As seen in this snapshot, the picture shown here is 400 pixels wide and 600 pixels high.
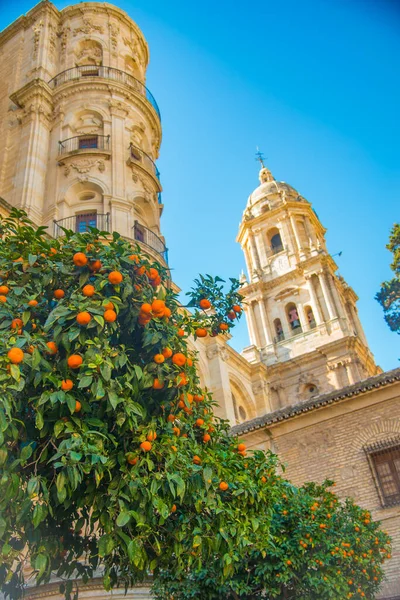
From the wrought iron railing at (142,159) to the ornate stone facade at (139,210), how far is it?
0.06 m

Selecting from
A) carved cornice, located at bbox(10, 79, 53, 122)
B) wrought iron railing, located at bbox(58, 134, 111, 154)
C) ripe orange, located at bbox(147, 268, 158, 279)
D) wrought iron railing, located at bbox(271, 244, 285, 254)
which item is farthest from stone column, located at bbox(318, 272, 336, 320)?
ripe orange, located at bbox(147, 268, 158, 279)

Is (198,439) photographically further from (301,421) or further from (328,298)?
(328,298)

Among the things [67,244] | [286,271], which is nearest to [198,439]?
[67,244]

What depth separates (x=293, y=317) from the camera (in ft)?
115

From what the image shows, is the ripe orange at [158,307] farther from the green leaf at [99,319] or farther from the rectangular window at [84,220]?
the rectangular window at [84,220]

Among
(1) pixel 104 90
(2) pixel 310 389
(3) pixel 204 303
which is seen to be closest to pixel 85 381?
(3) pixel 204 303

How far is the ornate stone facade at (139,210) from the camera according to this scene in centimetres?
1348

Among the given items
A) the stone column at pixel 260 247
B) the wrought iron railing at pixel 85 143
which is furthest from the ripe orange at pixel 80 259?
the stone column at pixel 260 247

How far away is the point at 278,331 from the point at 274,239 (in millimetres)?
7650

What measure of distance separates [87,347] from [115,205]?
14353 millimetres

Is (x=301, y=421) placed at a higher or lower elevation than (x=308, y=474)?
higher

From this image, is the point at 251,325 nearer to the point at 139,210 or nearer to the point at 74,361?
the point at 139,210

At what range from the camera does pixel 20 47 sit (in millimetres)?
24656

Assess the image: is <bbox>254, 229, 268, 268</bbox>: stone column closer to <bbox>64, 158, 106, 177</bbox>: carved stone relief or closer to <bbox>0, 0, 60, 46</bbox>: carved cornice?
<bbox>0, 0, 60, 46</bbox>: carved cornice
